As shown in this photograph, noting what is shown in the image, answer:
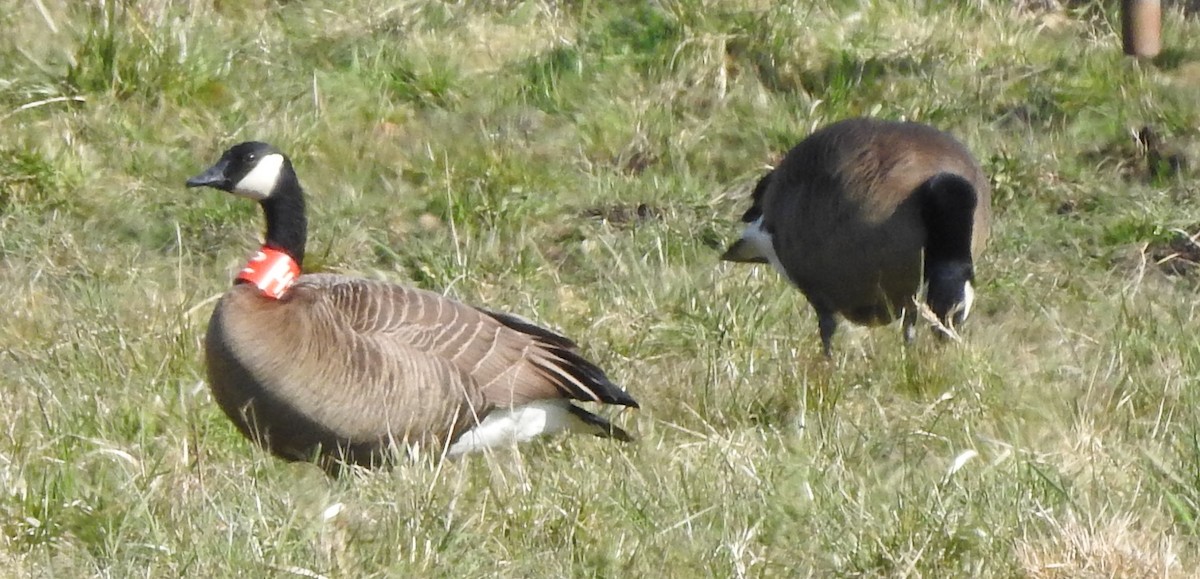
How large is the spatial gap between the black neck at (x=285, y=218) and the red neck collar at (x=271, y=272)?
0.10 feet

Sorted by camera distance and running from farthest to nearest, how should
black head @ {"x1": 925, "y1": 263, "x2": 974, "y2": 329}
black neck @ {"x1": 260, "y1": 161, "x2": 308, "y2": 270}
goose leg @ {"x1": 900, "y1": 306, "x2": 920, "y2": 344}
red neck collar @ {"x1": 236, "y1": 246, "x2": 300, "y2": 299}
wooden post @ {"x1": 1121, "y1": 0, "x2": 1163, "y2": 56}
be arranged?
wooden post @ {"x1": 1121, "y1": 0, "x2": 1163, "y2": 56} → black head @ {"x1": 925, "y1": 263, "x2": 974, "y2": 329} → goose leg @ {"x1": 900, "y1": 306, "x2": 920, "y2": 344} → black neck @ {"x1": 260, "y1": 161, "x2": 308, "y2": 270} → red neck collar @ {"x1": 236, "y1": 246, "x2": 300, "y2": 299}

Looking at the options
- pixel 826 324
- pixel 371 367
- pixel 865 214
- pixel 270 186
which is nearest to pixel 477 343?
pixel 371 367

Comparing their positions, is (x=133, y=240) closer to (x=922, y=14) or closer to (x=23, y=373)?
(x=23, y=373)

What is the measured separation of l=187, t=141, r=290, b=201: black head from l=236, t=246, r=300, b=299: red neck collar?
190 millimetres

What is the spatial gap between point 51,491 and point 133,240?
3.25 meters

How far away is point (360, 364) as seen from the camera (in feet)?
16.3

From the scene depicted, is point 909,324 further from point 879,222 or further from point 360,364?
point 360,364

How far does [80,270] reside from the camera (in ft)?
21.9

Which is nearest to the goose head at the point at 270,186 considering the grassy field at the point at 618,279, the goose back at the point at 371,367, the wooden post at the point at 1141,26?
the goose back at the point at 371,367

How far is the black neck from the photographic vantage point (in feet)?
17.2

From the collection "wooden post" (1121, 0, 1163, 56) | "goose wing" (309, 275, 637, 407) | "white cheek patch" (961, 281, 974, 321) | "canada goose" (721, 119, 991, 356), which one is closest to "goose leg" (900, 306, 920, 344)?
"canada goose" (721, 119, 991, 356)

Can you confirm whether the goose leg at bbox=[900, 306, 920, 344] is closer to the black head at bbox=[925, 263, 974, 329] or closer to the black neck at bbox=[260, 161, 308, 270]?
the black head at bbox=[925, 263, 974, 329]

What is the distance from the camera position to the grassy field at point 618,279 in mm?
3881

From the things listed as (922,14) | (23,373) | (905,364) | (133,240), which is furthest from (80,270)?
(922,14)
